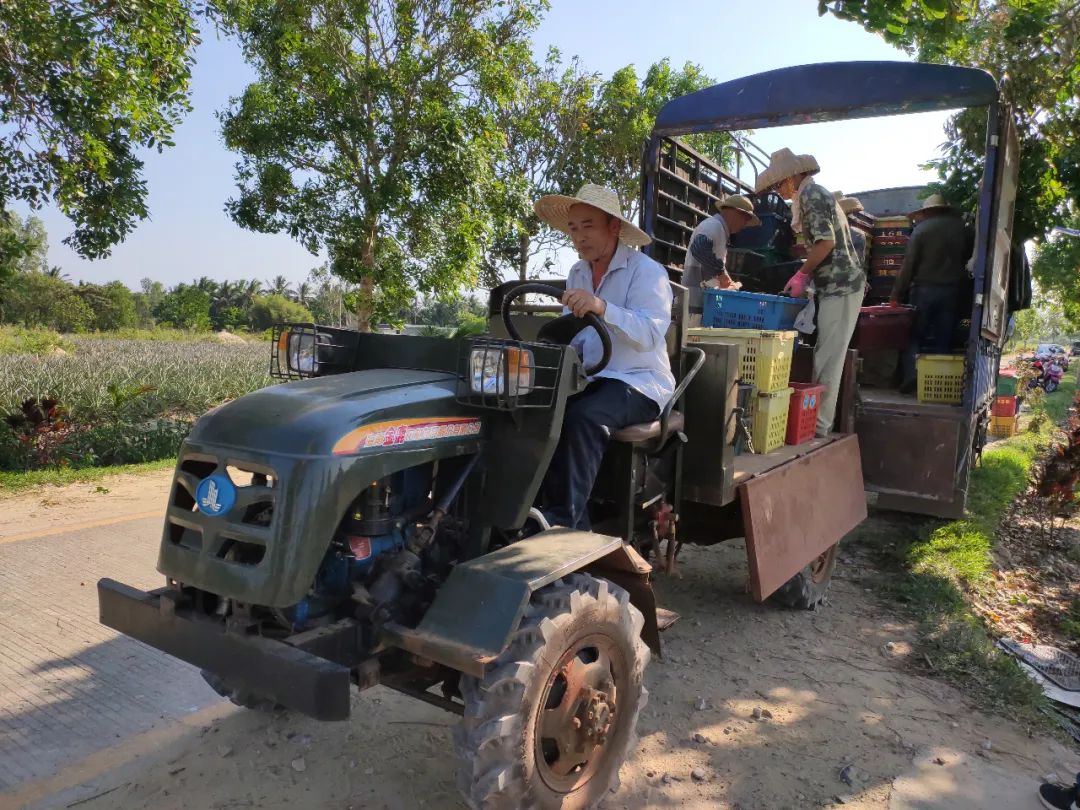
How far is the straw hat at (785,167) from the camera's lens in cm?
545

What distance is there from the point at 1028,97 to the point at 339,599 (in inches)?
313

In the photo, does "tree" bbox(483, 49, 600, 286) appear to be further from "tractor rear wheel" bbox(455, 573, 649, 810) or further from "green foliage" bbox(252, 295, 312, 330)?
"green foliage" bbox(252, 295, 312, 330)

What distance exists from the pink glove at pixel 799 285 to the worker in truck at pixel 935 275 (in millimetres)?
2120

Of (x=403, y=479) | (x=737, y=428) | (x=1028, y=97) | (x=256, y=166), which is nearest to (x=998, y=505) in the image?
(x=1028, y=97)

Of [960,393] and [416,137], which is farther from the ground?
[416,137]

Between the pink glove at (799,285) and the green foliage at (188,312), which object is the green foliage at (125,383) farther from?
the green foliage at (188,312)

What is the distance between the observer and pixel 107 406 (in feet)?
31.4

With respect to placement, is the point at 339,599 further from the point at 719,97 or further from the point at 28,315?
the point at 28,315

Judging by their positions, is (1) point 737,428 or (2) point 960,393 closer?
(1) point 737,428

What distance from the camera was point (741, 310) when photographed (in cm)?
509

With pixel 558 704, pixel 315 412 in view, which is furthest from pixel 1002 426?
pixel 315 412

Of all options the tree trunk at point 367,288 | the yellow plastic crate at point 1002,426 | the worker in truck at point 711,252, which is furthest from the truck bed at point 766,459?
the yellow plastic crate at point 1002,426

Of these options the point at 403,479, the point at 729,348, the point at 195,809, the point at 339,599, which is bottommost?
the point at 195,809

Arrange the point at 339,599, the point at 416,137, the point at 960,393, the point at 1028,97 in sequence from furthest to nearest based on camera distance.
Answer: the point at 416,137
the point at 1028,97
the point at 960,393
the point at 339,599
